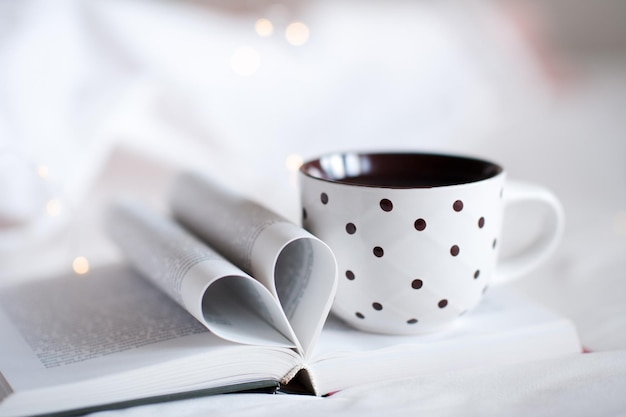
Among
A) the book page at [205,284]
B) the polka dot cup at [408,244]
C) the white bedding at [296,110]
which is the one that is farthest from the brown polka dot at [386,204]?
the white bedding at [296,110]

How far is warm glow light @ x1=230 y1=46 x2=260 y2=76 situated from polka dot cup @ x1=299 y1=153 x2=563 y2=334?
0.67 m

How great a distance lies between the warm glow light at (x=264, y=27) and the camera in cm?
126

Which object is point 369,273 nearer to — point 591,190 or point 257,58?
point 591,190

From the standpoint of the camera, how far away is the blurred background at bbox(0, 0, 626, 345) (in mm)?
934

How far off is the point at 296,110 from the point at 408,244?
75 cm

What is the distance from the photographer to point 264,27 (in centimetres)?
127

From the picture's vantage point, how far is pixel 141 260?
0.61 meters

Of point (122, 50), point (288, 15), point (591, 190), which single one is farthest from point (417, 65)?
point (122, 50)

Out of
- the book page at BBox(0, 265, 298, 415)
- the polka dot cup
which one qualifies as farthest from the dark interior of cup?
the book page at BBox(0, 265, 298, 415)

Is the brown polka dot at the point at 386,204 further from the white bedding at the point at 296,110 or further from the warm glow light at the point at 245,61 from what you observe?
the warm glow light at the point at 245,61

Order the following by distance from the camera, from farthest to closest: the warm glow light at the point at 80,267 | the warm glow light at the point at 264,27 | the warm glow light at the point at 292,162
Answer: the warm glow light at the point at 264,27 < the warm glow light at the point at 292,162 < the warm glow light at the point at 80,267

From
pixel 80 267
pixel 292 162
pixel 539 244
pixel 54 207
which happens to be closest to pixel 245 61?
pixel 292 162

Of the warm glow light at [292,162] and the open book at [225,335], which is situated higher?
the open book at [225,335]

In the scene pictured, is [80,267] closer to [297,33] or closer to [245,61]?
[245,61]
